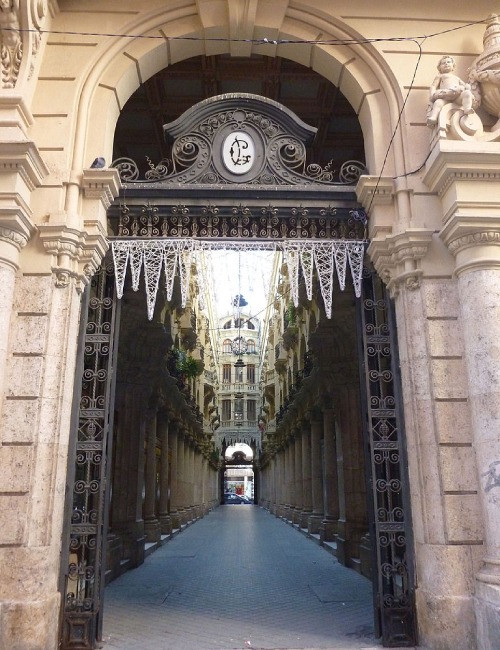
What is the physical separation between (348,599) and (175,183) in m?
6.89

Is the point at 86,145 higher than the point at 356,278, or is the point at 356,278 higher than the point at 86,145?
the point at 86,145

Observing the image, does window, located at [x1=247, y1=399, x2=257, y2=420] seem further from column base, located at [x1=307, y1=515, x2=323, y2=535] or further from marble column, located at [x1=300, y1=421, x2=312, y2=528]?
column base, located at [x1=307, y1=515, x2=323, y2=535]

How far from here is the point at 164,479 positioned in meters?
19.6

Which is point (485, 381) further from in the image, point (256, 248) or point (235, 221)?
point (235, 221)

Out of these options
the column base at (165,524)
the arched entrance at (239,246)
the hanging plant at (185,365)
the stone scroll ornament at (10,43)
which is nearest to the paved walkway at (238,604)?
the arched entrance at (239,246)

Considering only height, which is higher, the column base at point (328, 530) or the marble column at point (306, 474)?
the marble column at point (306, 474)

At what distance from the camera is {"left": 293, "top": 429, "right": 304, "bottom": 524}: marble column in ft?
78.7

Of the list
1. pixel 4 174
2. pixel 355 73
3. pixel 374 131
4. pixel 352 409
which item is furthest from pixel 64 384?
pixel 352 409

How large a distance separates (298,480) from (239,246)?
772 inches

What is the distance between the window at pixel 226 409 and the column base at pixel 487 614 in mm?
54358

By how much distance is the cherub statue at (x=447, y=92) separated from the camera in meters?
6.84

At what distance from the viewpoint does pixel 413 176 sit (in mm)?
7176

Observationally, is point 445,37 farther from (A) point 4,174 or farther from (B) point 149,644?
(B) point 149,644

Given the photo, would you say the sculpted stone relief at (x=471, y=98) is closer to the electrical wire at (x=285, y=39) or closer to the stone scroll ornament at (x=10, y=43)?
the electrical wire at (x=285, y=39)
